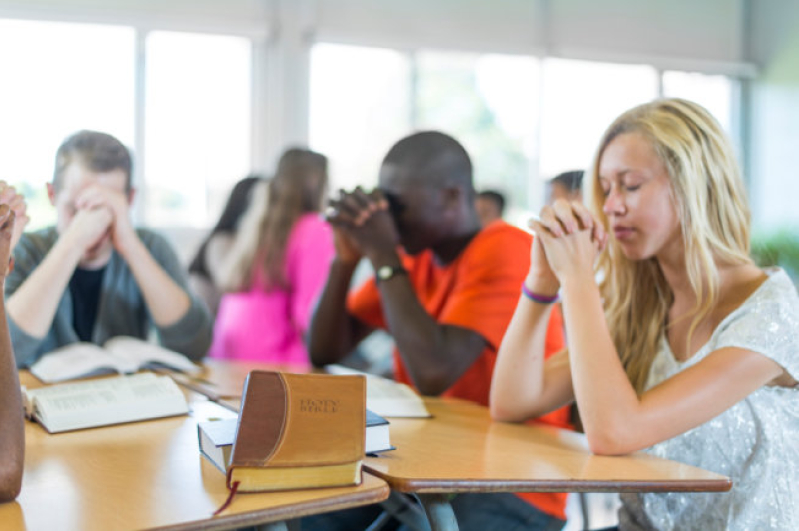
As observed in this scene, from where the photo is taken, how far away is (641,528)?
1.32m

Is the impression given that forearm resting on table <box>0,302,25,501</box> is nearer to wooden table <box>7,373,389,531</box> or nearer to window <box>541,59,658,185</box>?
wooden table <box>7,373,389,531</box>

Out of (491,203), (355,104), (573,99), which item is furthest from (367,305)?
(573,99)

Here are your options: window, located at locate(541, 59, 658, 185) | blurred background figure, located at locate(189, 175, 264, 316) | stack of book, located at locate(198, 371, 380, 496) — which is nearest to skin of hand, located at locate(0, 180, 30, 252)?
stack of book, located at locate(198, 371, 380, 496)

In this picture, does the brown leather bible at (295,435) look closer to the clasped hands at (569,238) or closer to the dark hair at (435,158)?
the clasped hands at (569,238)

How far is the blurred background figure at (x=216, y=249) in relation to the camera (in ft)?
9.68

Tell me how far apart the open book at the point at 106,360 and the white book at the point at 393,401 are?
1.75 ft

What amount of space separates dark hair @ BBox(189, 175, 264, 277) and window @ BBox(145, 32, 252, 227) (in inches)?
72.6

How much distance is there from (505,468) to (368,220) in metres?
0.90

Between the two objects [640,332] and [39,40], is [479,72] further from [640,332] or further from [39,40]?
[640,332]

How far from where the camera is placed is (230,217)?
3.03m

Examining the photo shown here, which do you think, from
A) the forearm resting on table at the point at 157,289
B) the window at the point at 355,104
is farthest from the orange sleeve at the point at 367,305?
the window at the point at 355,104

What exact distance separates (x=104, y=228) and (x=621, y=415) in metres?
1.27

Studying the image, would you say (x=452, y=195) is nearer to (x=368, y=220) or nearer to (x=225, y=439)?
(x=368, y=220)

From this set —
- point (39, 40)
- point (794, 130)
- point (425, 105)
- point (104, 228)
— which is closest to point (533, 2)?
point (425, 105)
